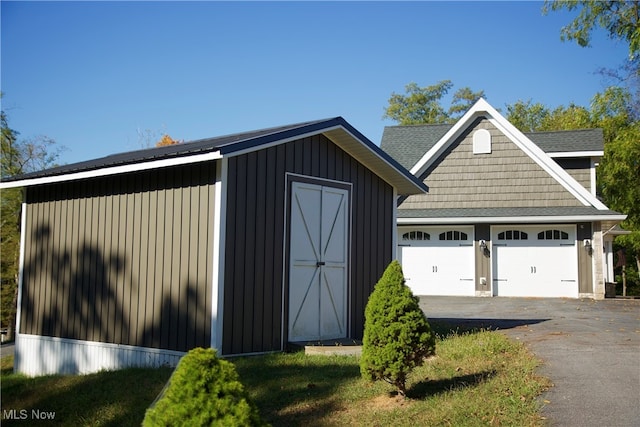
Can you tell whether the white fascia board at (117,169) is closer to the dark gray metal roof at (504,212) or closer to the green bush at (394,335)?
the green bush at (394,335)

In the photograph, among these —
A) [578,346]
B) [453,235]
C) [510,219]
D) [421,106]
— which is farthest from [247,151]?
[421,106]

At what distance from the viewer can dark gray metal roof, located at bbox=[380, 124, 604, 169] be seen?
2262cm

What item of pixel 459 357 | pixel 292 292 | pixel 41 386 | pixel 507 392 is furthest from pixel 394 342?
pixel 41 386

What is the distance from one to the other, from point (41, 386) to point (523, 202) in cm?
1598

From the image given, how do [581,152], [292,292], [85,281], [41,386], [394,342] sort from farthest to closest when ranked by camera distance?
[581,152] < [85,281] < [292,292] < [41,386] < [394,342]

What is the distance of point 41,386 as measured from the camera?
10047 millimetres

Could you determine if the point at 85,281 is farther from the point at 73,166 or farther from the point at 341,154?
the point at 341,154

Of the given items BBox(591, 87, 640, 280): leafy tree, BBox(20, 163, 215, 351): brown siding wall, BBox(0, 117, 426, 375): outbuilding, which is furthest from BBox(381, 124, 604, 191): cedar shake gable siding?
BBox(20, 163, 215, 351): brown siding wall

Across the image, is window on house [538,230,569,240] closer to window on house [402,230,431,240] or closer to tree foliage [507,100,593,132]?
window on house [402,230,431,240]

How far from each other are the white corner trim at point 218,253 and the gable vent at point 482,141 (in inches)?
565

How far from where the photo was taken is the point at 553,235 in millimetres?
21016

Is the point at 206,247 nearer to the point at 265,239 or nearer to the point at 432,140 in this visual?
the point at 265,239

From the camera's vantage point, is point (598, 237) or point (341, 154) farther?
point (598, 237)

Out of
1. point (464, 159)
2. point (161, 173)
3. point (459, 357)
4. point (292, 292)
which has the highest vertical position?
point (464, 159)
